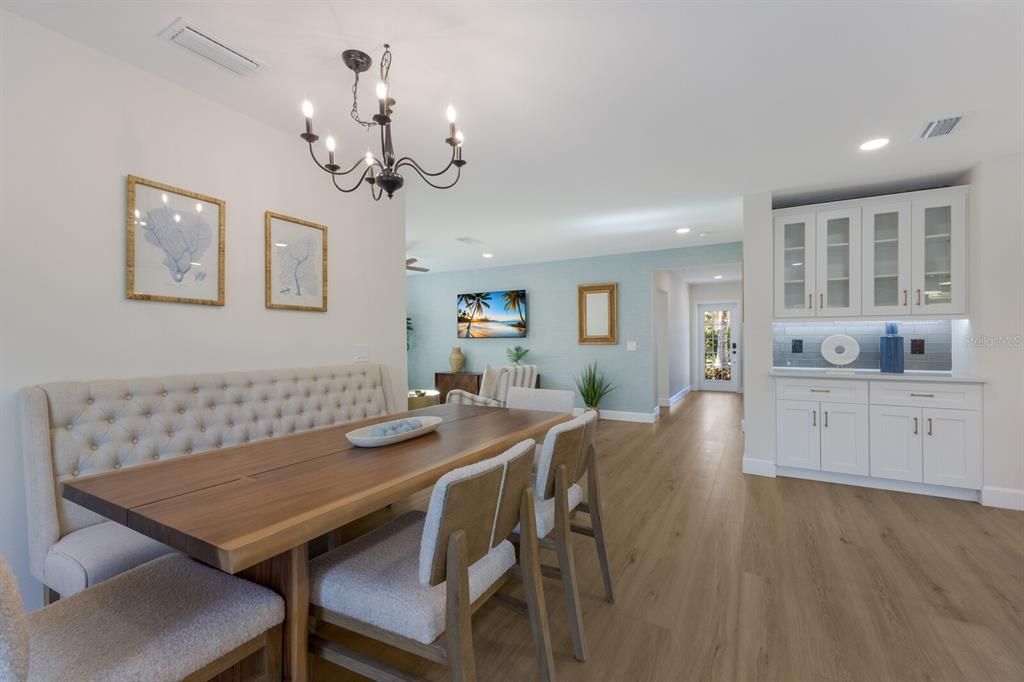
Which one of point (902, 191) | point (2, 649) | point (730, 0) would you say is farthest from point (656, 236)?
point (2, 649)

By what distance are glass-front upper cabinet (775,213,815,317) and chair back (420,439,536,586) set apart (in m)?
3.45

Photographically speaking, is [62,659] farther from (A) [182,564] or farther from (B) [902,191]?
(B) [902,191]

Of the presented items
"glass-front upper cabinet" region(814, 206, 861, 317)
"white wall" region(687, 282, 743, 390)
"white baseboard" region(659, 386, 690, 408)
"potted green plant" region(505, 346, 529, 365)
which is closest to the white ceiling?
"glass-front upper cabinet" region(814, 206, 861, 317)

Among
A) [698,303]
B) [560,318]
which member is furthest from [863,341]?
[698,303]

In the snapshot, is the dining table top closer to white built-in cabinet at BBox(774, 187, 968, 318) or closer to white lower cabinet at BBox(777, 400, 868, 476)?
white lower cabinet at BBox(777, 400, 868, 476)


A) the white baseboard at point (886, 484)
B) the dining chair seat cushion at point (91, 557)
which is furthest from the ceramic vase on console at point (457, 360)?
the dining chair seat cushion at point (91, 557)

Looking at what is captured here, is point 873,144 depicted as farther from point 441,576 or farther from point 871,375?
point 441,576

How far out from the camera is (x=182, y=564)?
4.33 feet

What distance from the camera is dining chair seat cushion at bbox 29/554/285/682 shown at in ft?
3.09

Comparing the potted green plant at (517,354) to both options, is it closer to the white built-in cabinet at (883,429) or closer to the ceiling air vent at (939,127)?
the white built-in cabinet at (883,429)

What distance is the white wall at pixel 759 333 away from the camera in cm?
374

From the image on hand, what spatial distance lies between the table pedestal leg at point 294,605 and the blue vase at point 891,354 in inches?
175

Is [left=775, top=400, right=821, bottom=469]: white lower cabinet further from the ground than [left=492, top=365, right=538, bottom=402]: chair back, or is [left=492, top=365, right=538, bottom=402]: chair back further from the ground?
[left=492, top=365, right=538, bottom=402]: chair back

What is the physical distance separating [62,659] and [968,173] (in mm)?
5446
